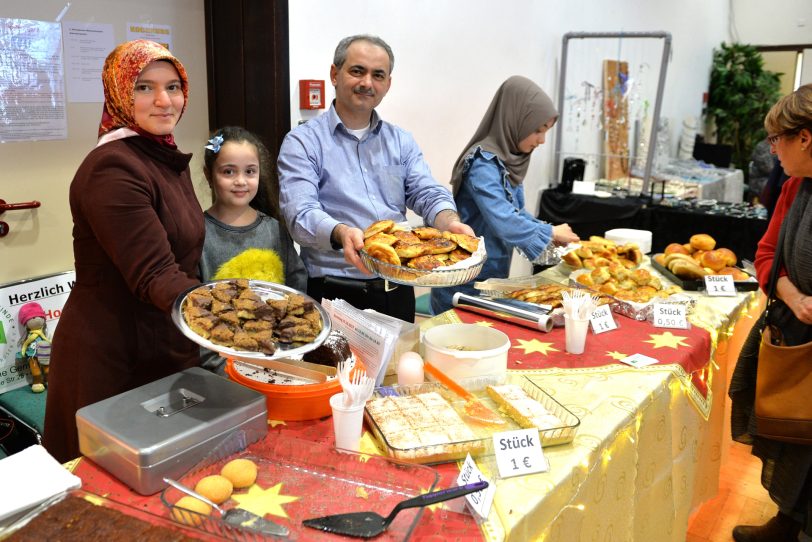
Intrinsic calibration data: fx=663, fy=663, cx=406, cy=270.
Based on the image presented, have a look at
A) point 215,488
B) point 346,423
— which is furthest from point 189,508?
point 346,423

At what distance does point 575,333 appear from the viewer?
1950 millimetres

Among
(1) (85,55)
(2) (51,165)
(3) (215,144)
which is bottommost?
(2) (51,165)

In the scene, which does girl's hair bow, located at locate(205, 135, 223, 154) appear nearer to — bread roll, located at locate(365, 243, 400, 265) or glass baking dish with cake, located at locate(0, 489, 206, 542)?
bread roll, located at locate(365, 243, 400, 265)

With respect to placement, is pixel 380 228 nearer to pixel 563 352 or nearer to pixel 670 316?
pixel 563 352

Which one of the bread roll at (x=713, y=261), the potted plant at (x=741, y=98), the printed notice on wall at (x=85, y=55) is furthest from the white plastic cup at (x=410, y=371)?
the potted plant at (x=741, y=98)

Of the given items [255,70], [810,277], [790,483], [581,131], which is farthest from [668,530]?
[581,131]

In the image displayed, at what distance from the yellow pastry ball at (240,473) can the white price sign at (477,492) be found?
0.37 m

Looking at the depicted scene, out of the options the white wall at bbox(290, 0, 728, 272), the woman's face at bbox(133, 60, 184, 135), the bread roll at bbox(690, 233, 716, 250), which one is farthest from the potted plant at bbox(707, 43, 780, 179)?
the woman's face at bbox(133, 60, 184, 135)

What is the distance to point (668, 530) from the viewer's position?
1.93 m

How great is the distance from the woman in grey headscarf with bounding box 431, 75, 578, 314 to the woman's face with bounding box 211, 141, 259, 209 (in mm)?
947

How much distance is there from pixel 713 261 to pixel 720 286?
0.70ft

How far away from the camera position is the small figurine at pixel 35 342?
2686mm

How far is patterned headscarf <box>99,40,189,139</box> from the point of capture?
151cm

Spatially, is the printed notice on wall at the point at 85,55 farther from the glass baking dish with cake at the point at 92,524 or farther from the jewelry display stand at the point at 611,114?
the jewelry display stand at the point at 611,114
